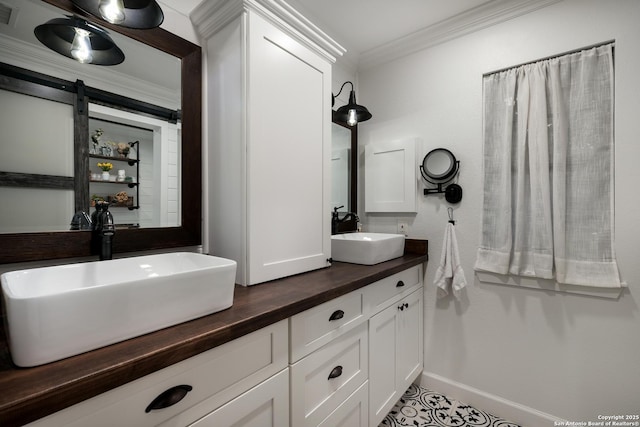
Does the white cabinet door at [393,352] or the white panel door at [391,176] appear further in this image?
the white panel door at [391,176]

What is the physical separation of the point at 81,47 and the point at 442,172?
1944 millimetres

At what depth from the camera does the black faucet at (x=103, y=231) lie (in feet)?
3.35

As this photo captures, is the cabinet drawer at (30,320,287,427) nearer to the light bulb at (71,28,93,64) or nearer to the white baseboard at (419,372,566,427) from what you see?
the light bulb at (71,28,93,64)

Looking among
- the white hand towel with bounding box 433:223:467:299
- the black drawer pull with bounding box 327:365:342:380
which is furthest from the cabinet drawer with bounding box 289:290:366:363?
the white hand towel with bounding box 433:223:467:299

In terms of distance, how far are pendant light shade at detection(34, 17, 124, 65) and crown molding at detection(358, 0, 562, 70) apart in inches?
67.4

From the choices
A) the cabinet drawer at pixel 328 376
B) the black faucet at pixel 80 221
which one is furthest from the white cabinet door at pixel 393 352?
the black faucet at pixel 80 221

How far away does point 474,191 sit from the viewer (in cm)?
182

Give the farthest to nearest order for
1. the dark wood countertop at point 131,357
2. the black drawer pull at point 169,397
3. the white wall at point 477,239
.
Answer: the white wall at point 477,239
the black drawer pull at point 169,397
the dark wood countertop at point 131,357

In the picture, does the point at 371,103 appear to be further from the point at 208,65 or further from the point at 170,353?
the point at 170,353

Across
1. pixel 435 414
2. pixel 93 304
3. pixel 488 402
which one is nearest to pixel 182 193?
pixel 93 304

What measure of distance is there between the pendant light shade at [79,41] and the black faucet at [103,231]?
1.81 feet

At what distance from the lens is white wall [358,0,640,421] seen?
1395mm

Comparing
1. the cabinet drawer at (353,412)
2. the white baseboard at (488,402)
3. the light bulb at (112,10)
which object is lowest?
the white baseboard at (488,402)

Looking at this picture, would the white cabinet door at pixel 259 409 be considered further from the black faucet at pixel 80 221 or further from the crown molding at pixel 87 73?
the crown molding at pixel 87 73
